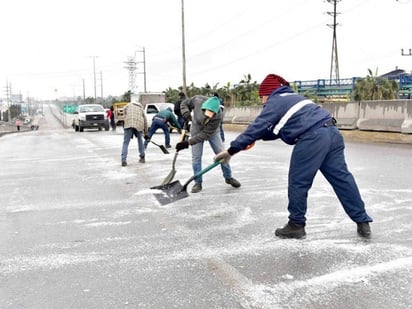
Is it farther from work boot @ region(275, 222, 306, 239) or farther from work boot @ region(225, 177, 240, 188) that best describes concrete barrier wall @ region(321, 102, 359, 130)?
work boot @ region(275, 222, 306, 239)

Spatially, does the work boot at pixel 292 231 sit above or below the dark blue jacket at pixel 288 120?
below

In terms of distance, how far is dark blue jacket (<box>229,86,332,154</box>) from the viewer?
179 inches

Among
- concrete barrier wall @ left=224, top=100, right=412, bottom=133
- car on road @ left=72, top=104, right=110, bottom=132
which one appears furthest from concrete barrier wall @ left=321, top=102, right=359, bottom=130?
car on road @ left=72, top=104, right=110, bottom=132

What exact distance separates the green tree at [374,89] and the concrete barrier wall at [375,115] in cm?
1246

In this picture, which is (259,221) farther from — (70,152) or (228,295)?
(70,152)

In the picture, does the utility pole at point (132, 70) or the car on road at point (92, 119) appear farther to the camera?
the utility pole at point (132, 70)

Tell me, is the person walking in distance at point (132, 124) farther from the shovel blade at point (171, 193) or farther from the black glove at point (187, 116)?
the shovel blade at point (171, 193)

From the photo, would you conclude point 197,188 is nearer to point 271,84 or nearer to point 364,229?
point 271,84

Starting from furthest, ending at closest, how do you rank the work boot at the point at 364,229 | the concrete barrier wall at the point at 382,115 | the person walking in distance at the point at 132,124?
the concrete barrier wall at the point at 382,115
the person walking in distance at the point at 132,124
the work boot at the point at 364,229

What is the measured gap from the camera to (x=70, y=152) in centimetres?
1423

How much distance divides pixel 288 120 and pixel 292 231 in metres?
1.09

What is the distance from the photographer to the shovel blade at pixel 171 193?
6.11 m

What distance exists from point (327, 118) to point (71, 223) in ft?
10.2

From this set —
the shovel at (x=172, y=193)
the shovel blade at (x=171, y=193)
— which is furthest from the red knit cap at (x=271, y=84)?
the shovel blade at (x=171, y=193)
